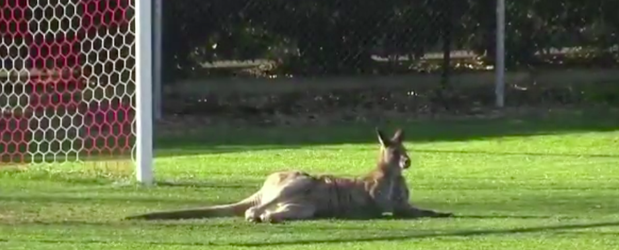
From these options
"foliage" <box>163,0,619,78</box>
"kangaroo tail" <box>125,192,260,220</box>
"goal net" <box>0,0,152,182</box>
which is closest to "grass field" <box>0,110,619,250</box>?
"kangaroo tail" <box>125,192,260,220</box>

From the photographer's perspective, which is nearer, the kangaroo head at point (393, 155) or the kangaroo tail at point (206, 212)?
the kangaroo tail at point (206, 212)

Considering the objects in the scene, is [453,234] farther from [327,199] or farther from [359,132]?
[359,132]

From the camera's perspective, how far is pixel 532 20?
17.7 m

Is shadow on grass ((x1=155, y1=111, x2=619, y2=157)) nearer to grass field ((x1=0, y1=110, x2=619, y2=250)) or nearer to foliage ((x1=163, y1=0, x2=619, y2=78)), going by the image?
grass field ((x1=0, y1=110, x2=619, y2=250))

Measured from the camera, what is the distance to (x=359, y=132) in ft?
49.0

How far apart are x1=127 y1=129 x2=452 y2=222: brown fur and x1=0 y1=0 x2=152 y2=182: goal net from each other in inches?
142

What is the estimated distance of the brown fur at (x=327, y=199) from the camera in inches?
357

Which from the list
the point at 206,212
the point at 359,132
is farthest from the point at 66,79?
the point at 206,212

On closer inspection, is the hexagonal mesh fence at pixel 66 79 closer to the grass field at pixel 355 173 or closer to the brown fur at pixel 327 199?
the grass field at pixel 355 173

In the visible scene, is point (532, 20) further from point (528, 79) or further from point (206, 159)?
point (206, 159)

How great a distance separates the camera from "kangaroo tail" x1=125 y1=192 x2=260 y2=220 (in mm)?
9094

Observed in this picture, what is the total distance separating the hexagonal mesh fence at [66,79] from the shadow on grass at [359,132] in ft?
1.81

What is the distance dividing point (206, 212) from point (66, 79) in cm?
445

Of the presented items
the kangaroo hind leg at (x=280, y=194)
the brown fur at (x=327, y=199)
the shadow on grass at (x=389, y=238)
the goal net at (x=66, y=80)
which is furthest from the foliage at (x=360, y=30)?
the shadow on grass at (x=389, y=238)
